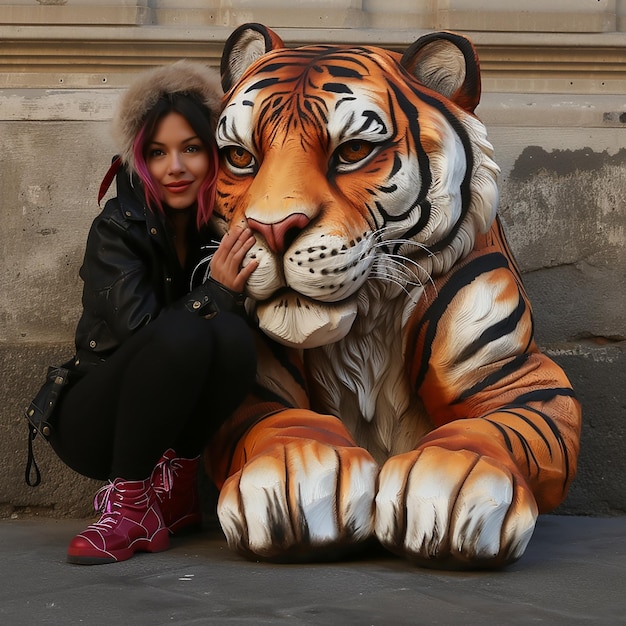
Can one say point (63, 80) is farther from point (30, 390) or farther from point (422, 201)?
point (422, 201)

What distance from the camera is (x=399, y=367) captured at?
298cm

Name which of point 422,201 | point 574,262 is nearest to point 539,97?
point 574,262

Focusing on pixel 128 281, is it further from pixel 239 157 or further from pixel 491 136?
pixel 491 136

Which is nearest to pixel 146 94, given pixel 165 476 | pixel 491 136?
pixel 165 476

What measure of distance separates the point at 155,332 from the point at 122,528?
0.48 meters

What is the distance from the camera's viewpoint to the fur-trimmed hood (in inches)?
116

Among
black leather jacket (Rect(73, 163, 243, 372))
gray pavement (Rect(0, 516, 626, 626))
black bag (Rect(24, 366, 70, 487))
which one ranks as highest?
black leather jacket (Rect(73, 163, 243, 372))

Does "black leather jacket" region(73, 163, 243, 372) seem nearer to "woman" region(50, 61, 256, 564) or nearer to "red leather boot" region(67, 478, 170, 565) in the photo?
"woman" region(50, 61, 256, 564)

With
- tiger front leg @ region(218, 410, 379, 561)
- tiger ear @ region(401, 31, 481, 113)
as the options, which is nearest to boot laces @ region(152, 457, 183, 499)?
tiger front leg @ region(218, 410, 379, 561)

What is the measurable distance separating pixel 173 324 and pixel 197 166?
509 mm

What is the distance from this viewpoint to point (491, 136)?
12.3 feet

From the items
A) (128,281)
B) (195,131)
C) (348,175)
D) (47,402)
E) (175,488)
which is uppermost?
(195,131)

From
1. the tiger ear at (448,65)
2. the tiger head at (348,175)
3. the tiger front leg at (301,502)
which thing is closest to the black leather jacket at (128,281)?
the tiger head at (348,175)

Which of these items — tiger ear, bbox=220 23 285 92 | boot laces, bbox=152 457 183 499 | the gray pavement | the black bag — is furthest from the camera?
tiger ear, bbox=220 23 285 92
